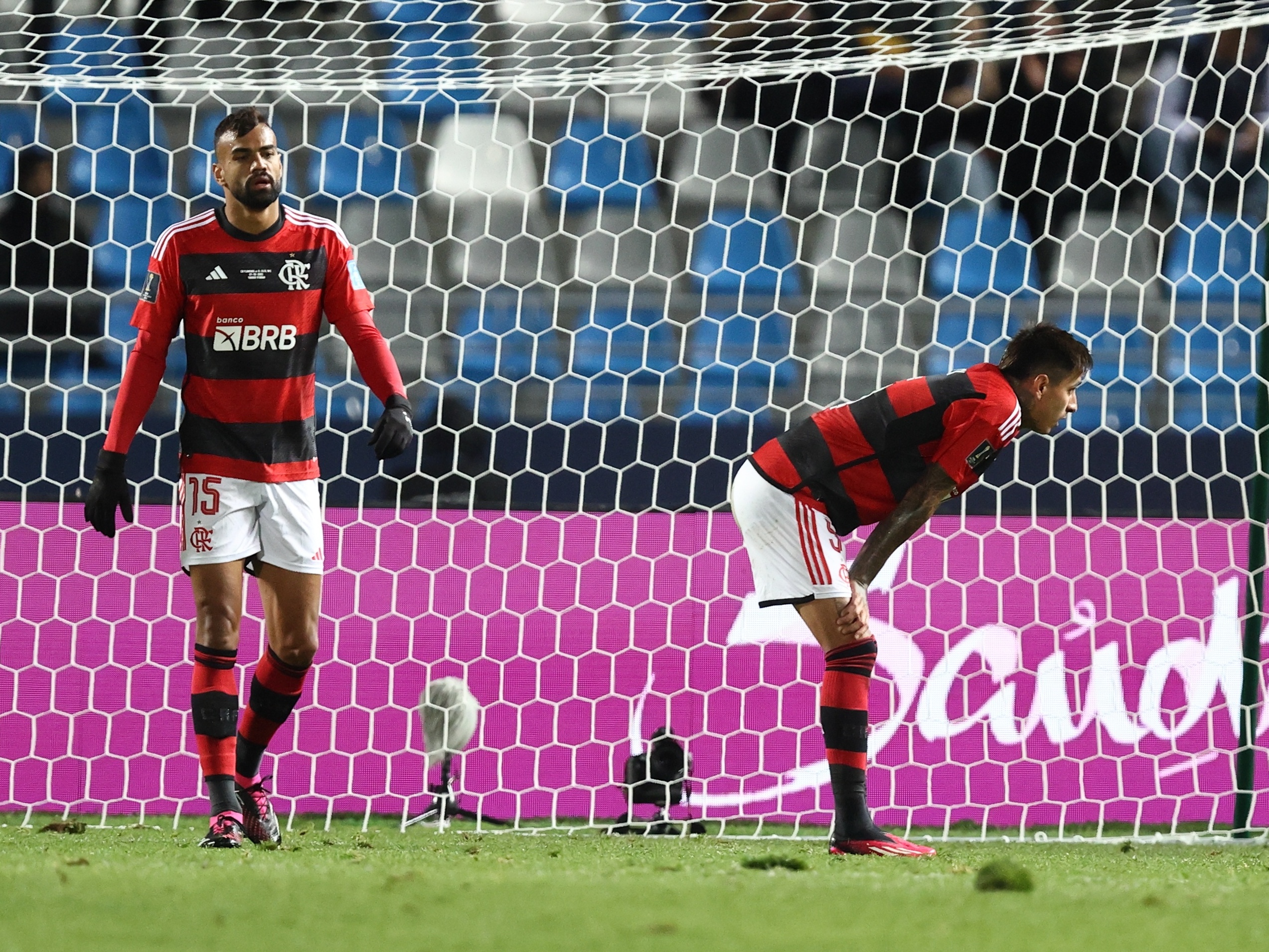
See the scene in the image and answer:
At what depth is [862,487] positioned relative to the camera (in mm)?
3145

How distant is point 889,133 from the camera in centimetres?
601

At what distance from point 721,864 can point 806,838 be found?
4.11 ft

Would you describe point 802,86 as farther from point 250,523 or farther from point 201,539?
point 201,539

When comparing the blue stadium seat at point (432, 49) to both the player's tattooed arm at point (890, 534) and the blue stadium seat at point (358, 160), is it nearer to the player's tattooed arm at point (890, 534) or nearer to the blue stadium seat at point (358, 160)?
the blue stadium seat at point (358, 160)

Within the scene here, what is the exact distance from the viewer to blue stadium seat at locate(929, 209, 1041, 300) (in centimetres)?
550

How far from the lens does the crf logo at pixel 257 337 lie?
308 cm

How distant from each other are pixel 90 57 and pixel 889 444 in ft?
11.8

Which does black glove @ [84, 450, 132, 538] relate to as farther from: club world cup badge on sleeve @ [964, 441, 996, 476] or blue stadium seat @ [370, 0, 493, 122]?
blue stadium seat @ [370, 0, 493, 122]

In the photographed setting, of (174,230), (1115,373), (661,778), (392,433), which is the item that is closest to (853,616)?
(392,433)

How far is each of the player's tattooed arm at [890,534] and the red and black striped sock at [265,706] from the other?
121cm

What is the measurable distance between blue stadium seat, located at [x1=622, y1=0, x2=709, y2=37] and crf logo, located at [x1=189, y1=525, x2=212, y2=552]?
10.7 feet

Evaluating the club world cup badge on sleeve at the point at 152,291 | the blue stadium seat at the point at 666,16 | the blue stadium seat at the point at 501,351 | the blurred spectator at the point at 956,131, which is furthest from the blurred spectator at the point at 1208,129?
the club world cup badge on sleeve at the point at 152,291

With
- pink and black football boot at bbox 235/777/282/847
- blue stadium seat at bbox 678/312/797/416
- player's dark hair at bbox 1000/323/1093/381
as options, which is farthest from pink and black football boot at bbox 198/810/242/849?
blue stadium seat at bbox 678/312/797/416

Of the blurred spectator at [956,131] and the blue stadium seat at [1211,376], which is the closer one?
the blue stadium seat at [1211,376]
